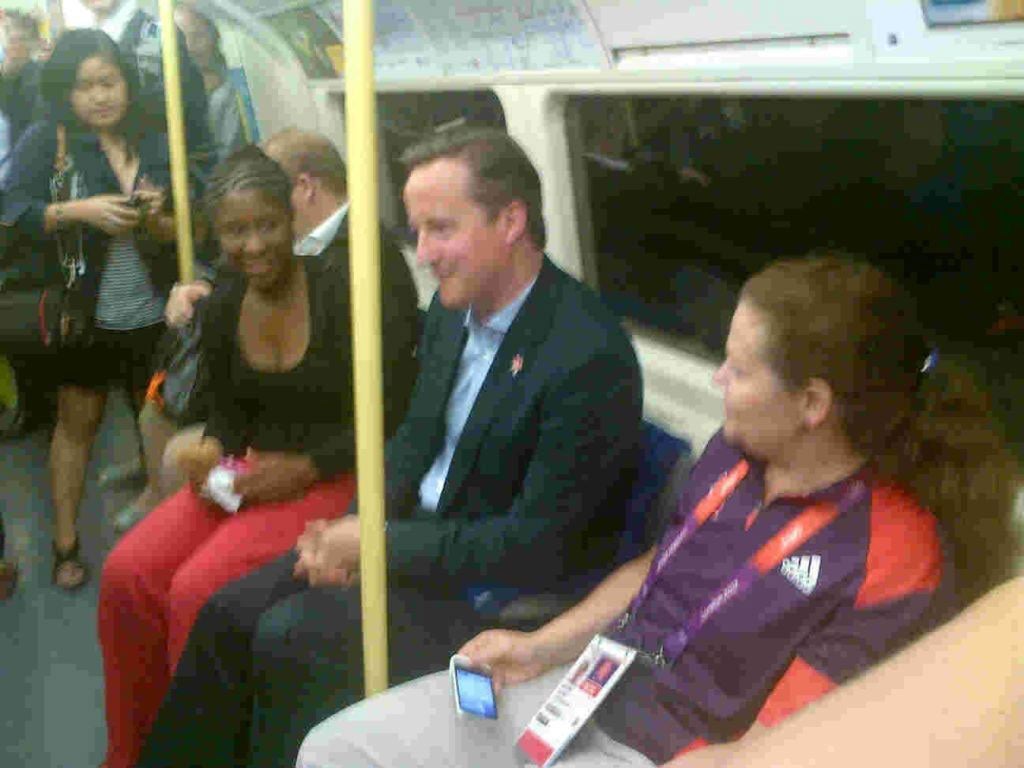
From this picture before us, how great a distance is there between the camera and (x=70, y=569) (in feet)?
5.99

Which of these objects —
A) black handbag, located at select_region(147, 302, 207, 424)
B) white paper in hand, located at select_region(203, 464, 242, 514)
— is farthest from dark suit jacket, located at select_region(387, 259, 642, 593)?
black handbag, located at select_region(147, 302, 207, 424)

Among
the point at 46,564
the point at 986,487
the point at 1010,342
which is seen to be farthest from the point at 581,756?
the point at 46,564

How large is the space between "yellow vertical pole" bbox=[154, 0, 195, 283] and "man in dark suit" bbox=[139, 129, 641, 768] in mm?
526

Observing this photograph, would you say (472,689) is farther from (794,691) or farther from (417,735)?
A: (794,691)

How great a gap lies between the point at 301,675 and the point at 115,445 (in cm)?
71

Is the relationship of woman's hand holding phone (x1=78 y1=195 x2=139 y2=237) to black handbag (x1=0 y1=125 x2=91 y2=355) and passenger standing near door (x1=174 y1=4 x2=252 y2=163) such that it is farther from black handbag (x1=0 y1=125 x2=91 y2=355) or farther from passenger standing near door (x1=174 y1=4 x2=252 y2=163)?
passenger standing near door (x1=174 y1=4 x2=252 y2=163)

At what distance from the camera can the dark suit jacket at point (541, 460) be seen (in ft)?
4.09

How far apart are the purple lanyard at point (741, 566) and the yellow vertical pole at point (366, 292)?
1.22 feet

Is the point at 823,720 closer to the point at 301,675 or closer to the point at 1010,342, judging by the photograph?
the point at 1010,342

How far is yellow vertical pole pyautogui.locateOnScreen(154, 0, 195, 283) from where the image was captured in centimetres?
154

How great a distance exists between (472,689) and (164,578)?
2.59ft

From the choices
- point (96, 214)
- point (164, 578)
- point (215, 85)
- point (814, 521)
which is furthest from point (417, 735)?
point (215, 85)

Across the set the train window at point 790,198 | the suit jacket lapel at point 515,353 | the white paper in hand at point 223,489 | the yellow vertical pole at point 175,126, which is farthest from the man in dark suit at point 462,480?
the yellow vertical pole at point 175,126

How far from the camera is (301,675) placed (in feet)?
4.58
